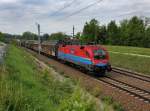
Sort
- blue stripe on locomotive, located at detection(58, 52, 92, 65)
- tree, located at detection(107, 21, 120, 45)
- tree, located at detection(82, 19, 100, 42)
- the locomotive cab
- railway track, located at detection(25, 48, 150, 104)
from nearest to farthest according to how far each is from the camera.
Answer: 1. railway track, located at detection(25, 48, 150, 104)
2. the locomotive cab
3. blue stripe on locomotive, located at detection(58, 52, 92, 65)
4. tree, located at detection(107, 21, 120, 45)
5. tree, located at detection(82, 19, 100, 42)

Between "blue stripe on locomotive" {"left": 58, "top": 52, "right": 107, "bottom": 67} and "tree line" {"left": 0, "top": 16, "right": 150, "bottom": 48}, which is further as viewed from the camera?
"tree line" {"left": 0, "top": 16, "right": 150, "bottom": 48}

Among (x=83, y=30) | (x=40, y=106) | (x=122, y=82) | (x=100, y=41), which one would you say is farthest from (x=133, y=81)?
(x=83, y=30)

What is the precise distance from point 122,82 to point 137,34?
72020mm

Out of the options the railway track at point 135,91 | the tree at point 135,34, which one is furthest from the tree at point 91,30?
the railway track at point 135,91

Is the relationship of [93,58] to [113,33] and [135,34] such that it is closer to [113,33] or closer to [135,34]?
[135,34]

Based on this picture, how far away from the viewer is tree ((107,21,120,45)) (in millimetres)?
99875

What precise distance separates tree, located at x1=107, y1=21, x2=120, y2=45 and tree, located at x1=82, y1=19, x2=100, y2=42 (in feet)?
13.3

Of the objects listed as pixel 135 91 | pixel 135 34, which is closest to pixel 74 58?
pixel 135 91

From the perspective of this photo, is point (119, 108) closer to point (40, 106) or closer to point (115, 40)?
point (40, 106)

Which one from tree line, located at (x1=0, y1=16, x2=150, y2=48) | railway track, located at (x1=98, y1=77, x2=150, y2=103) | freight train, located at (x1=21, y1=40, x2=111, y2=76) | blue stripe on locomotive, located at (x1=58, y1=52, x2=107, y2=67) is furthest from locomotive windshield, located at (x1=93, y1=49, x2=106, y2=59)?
tree line, located at (x1=0, y1=16, x2=150, y2=48)

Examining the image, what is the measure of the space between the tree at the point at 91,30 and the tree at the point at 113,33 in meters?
4.05

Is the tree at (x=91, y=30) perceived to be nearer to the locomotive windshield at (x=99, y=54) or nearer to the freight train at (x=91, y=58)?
the freight train at (x=91, y=58)

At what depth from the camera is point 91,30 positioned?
356ft

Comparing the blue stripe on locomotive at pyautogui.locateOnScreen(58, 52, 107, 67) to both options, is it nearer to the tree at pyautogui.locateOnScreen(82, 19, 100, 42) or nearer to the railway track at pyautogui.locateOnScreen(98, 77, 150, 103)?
the railway track at pyautogui.locateOnScreen(98, 77, 150, 103)
